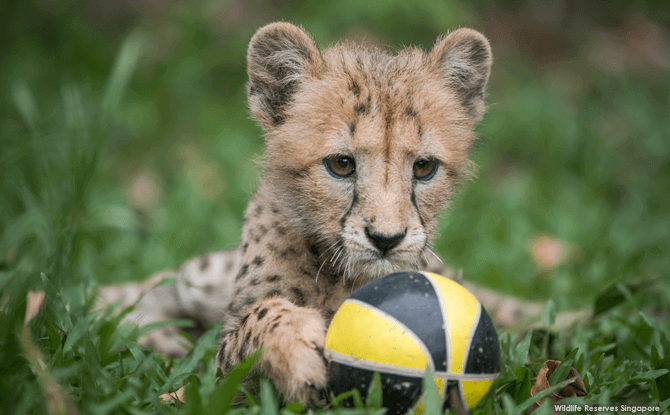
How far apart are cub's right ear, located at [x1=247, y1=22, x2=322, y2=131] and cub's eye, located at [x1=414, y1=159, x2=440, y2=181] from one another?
877 mm

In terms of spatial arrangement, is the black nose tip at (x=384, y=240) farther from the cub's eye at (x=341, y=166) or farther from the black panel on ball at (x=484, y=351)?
the black panel on ball at (x=484, y=351)

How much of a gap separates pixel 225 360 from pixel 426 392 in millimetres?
1210

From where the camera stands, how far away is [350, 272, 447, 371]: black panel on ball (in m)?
2.65

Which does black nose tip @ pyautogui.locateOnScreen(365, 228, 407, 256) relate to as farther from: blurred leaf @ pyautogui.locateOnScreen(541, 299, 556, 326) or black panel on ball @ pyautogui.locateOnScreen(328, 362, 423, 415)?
blurred leaf @ pyautogui.locateOnScreen(541, 299, 556, 326)

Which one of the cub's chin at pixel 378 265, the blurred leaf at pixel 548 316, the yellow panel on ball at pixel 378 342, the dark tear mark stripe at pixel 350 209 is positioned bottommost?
the blurred leaf at pixel 548 316

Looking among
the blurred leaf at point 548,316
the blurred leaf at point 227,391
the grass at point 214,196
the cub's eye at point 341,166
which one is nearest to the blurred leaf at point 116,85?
the grass at point 214,196

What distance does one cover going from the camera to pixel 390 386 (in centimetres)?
263

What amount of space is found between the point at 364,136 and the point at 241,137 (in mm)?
5012

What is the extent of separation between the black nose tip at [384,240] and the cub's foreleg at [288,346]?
1.56ft

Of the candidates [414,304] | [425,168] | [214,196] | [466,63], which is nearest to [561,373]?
[414,304]

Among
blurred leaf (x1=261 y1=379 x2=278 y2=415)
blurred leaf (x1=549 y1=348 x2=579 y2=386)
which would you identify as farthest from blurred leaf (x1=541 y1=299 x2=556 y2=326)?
blurred leaf (x1=261 y1=379 x2=278 y2=415)

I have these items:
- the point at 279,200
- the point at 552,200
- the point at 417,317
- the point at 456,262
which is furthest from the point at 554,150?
the point at 417,317

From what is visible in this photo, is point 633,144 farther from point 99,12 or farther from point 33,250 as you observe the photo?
point 99,12

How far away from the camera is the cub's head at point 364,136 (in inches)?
126
